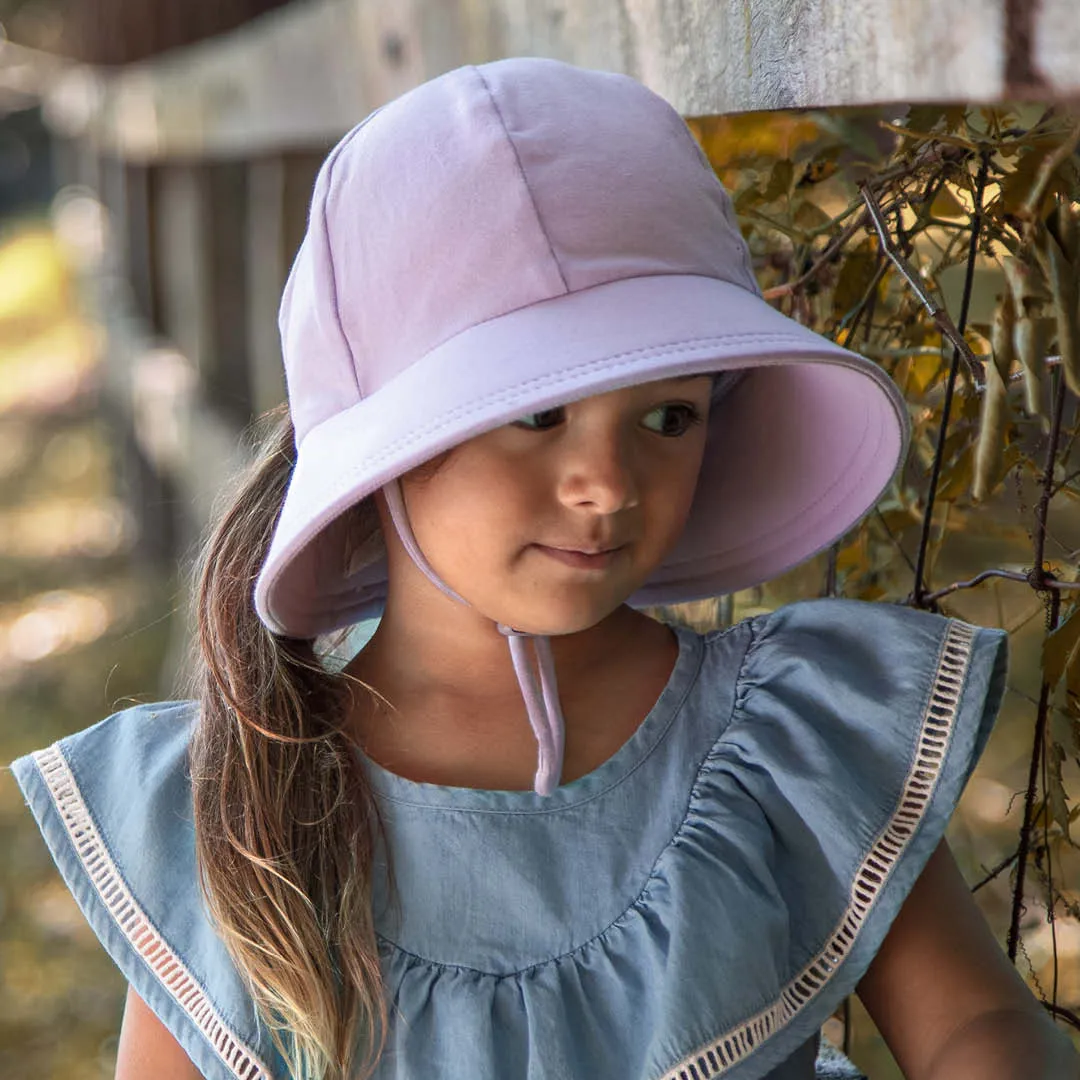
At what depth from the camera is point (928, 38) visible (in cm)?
84

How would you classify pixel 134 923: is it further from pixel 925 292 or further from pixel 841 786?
pixel 925 292

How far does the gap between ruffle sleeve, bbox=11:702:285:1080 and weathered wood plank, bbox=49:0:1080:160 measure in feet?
2.48

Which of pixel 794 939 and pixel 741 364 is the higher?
pixel 741 364

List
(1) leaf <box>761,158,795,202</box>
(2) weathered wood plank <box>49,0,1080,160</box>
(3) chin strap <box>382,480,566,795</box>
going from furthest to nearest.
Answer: (1) leaf <box>761,158,795,202</box> < (3) chin strap <box>382,480,566,795</box> < (2) weathered wood plank <box>49,0,1080,160</box>

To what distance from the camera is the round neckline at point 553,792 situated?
1.31m

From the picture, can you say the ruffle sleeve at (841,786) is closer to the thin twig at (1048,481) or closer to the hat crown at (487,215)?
the thin twig at (1048,481)

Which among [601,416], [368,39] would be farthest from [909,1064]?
[368,39]

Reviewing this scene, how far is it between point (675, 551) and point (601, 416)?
0.39m

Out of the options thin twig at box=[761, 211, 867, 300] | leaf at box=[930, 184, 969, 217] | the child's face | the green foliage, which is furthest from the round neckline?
leaf at box=[930, 184, 969, 217]

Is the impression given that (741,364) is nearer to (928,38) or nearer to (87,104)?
(928,38)

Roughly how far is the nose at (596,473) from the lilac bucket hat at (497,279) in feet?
0.29

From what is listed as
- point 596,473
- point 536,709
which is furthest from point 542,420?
point 536,709

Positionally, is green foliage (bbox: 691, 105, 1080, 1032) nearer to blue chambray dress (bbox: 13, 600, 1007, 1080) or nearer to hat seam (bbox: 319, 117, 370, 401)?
blue chambray dress (bbox: 13, 600, 1007, 1080)

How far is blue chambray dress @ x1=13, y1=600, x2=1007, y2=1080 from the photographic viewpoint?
1229 millimetres
